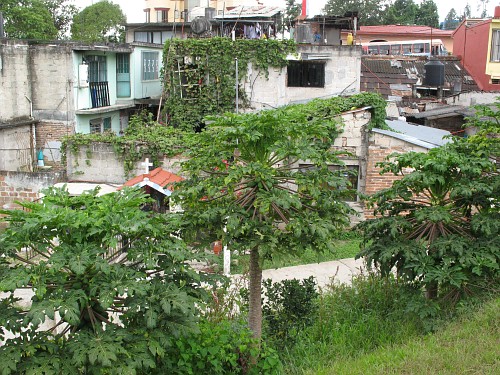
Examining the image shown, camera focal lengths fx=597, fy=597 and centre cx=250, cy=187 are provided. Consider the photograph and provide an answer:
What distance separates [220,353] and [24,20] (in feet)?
89.6

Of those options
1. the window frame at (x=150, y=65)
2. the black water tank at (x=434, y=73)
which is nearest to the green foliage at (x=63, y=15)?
the window frame at (x=150, y=65)

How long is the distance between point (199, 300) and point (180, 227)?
92cm

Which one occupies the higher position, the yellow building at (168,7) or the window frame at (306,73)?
the yellow building at (168,7)

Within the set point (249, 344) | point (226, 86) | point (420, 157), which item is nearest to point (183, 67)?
point (226, 86)

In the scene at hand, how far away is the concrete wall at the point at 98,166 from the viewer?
1513 centimetres

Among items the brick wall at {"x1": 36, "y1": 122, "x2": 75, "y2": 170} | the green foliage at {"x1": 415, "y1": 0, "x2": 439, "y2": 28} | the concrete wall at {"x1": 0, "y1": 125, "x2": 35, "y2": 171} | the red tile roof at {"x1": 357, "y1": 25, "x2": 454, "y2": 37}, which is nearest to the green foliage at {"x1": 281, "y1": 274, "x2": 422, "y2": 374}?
the concrete wall at {"x1": 0, "y1": 125, "x2": 35, "y2": 171}

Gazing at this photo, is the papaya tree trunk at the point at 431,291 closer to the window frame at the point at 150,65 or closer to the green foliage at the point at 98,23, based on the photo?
the window frame at the point at 150,65

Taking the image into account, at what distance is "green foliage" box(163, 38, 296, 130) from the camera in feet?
62.8

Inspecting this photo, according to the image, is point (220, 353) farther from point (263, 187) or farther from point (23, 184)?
point (23, 184)

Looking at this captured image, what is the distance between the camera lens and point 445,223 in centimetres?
793

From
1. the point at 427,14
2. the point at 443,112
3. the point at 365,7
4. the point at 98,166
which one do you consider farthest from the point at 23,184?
the point at 427,14

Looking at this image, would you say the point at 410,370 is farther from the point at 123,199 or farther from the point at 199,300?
the point at 123,199

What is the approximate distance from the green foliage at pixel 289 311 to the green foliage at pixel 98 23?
101 feet

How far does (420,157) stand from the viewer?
310 inches
